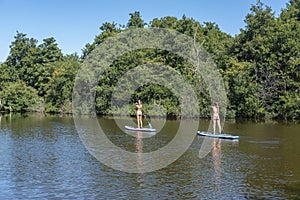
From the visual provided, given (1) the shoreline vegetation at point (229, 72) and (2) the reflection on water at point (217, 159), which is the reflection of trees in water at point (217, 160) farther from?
(1) the shoreline vegetation at point (229, 72)

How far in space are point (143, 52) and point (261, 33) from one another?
14.7 m

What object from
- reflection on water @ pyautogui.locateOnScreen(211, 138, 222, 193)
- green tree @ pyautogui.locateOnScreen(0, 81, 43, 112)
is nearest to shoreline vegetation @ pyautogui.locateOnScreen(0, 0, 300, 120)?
green tree @ pyautogui.locateOnScreen(0, 81, 43, 112)

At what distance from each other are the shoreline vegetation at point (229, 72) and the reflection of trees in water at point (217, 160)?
23406 mm

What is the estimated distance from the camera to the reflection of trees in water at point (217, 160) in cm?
1364

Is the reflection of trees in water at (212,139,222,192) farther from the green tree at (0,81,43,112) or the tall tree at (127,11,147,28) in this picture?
the green tree at (0,81,43,112)

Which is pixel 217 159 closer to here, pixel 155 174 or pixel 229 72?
pixel 155 174

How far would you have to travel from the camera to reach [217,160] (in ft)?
56.0

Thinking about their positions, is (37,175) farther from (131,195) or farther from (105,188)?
(131,195)

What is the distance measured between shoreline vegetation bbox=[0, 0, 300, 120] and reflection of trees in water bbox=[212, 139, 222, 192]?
23.4 m

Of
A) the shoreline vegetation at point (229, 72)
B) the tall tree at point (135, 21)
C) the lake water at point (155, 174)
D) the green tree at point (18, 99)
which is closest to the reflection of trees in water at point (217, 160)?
the lake water at point (155, 174)

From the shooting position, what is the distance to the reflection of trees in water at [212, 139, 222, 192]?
1364 centimetres

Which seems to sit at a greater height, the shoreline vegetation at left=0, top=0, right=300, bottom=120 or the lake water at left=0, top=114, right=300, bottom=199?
the shoreline vegetation at left=0, top=0, right=300, bottom=120

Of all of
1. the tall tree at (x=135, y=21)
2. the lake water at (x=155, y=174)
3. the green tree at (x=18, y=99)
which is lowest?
the lake water at (x=155, y=174)

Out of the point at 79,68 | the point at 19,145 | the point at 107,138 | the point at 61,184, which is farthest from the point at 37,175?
the point at 79,68
